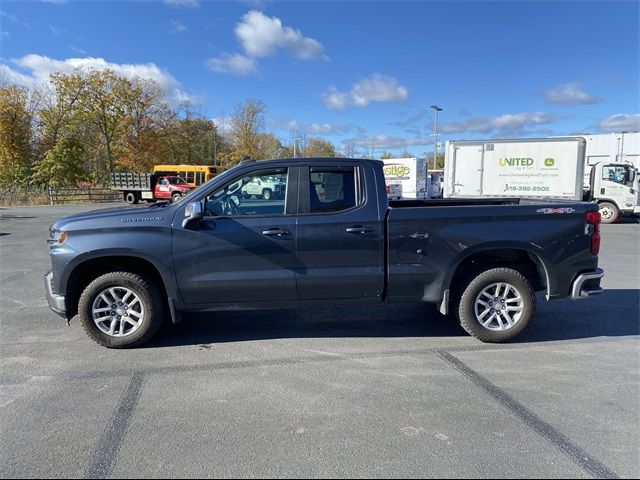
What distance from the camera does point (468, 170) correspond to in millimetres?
19156

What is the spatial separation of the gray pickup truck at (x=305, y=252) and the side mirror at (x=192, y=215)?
15mm

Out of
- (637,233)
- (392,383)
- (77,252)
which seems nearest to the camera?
(392,383)

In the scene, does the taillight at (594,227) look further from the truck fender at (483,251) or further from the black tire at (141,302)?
the black tire at (141,302)

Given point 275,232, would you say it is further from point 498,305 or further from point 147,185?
point 147,185

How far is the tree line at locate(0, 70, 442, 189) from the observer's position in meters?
39.4

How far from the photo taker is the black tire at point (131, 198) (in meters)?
36.4

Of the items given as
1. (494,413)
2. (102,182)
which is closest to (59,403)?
(494,413)

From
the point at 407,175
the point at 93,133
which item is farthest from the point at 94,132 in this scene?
the point at 407,175

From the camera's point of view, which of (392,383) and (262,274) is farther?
(262,274)

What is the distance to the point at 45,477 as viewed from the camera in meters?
2.62

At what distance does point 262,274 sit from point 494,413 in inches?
94.9

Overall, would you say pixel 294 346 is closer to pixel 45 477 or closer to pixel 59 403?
pixel 59 403

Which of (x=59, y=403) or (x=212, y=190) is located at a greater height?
(x=212, y=190)

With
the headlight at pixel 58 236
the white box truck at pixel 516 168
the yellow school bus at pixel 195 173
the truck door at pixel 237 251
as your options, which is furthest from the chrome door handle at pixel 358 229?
the yellow school bus at pixel 195 173
